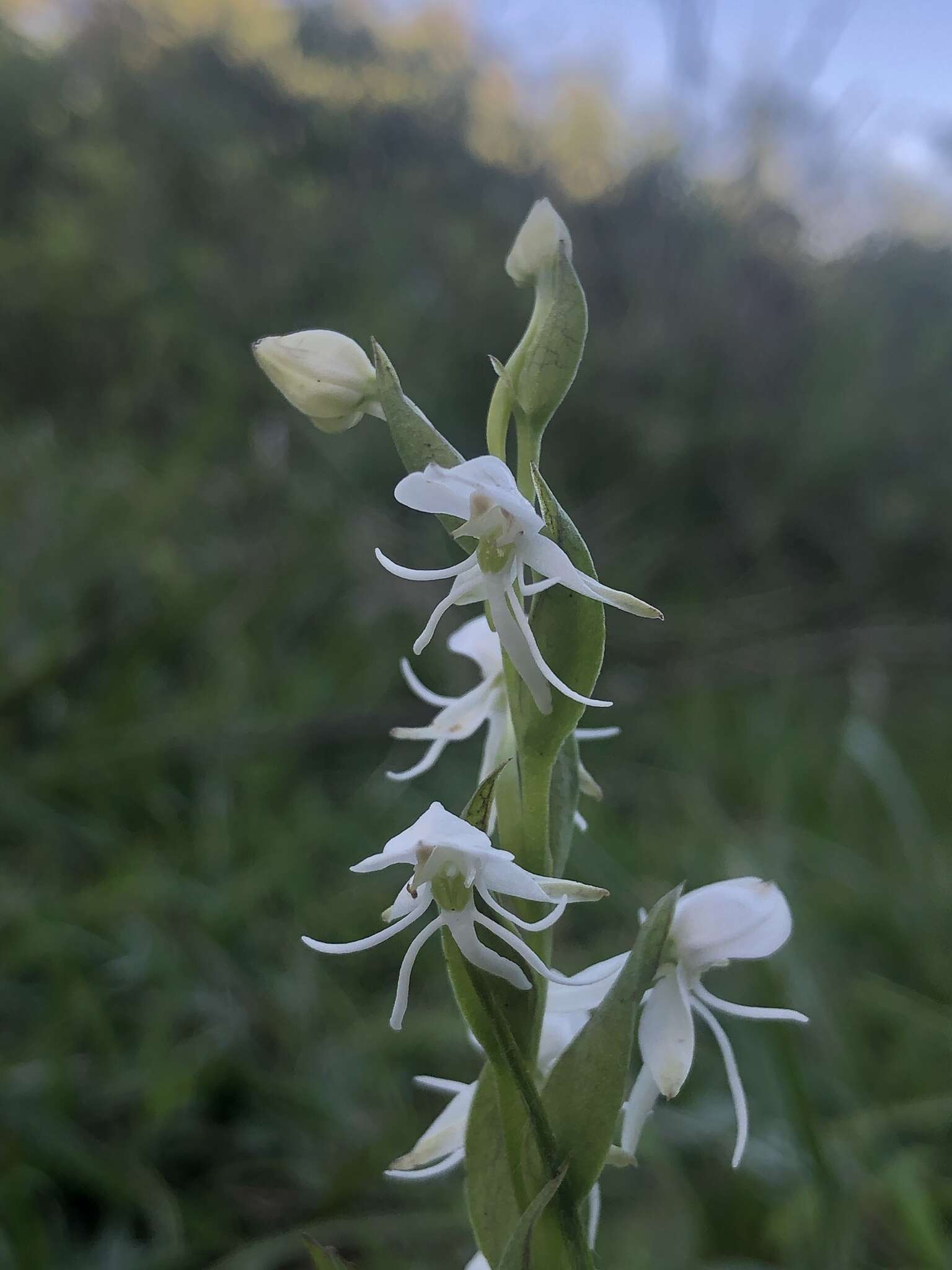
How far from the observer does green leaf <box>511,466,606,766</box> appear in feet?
2.38

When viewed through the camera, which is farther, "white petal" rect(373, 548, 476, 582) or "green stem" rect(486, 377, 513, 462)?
"green stem" rect(486, 377, 513, 462)

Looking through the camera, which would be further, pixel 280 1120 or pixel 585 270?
pixel 585 270

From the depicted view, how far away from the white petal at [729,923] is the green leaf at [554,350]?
40 centimetres

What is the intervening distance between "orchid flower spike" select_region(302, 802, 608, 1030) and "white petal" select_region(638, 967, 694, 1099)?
0.11 metres

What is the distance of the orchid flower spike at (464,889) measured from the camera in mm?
645

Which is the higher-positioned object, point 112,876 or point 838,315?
point 838,315

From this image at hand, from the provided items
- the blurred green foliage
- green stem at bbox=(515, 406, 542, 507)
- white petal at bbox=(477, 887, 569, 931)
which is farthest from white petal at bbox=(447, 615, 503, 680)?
the blurred green foliage

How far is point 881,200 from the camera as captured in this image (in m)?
4.75

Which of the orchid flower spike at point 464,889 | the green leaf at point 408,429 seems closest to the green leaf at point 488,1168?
the orchid flower spike at point 464,889

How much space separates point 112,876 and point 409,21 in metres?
4.85

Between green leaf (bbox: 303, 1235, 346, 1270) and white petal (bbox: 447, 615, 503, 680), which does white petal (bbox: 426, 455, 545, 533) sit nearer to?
white petal (bbox: 447, 615, 503, 680)

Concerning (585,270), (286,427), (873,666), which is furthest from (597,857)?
(585,270)

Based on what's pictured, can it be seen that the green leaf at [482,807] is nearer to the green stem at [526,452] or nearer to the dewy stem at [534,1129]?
the dewy stem at [534,1129]

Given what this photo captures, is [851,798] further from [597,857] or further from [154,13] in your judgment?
[154,13]
